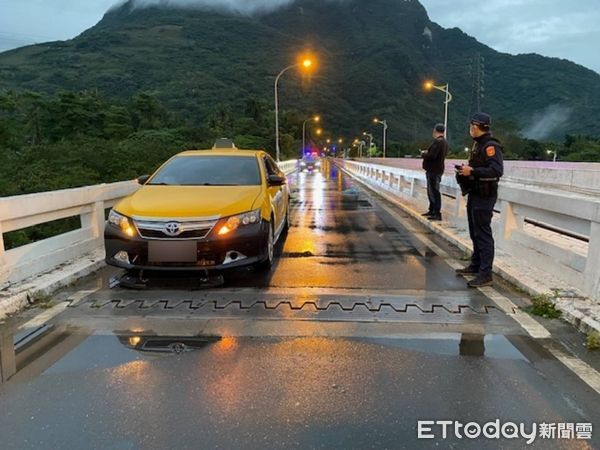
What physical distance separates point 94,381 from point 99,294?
7.03 feet

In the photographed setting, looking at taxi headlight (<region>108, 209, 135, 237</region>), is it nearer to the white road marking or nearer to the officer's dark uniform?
the officer's dark uniform

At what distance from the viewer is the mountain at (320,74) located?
103000mm

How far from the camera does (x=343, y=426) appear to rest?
2.86m

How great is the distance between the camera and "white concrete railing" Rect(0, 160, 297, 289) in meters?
5.45

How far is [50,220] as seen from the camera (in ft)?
20.8

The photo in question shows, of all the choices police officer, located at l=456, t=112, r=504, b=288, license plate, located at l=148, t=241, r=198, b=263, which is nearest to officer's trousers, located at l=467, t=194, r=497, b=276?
police officer, located at l=456, t=112, r=504, b=288

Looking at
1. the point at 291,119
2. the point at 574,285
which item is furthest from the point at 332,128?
the point at 574,285

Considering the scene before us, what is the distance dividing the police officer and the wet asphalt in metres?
0.35

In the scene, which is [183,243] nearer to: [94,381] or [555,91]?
[94,381]

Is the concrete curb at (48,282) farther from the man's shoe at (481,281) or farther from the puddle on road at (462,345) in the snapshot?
the man's shoe at (481,281)

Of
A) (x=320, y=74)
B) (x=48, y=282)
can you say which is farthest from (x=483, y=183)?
(x=320, y=74)

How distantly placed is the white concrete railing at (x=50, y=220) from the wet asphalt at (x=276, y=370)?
69 centimetres

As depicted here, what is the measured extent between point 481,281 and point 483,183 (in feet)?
3.69

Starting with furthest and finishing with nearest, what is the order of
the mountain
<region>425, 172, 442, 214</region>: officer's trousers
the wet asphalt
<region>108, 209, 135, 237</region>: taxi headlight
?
the mountain → <region>425, 172, 442, 214</region>: officer's trousers → <region>108, 209, 135, 237</region>: taxi headlight → the wet asphalt
